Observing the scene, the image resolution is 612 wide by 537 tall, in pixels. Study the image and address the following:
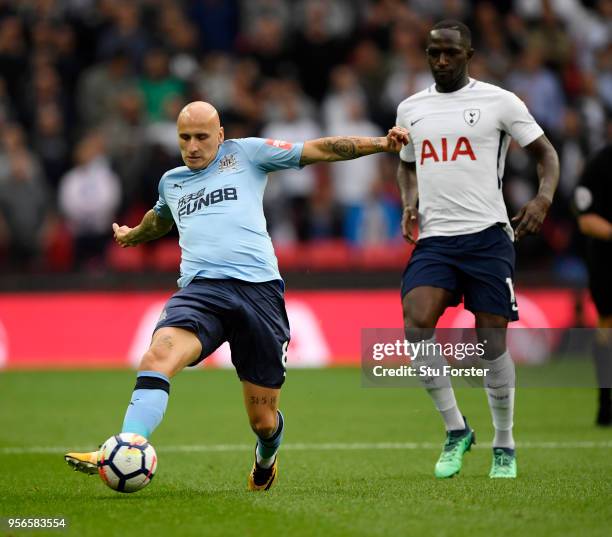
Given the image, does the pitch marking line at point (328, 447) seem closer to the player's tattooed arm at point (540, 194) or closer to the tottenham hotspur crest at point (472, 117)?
the player's tattooed arm at point (540, 194)

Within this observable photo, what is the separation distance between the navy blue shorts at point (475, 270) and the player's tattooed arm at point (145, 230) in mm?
1606

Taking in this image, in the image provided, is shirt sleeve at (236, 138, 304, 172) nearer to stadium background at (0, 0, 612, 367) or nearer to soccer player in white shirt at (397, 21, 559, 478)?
soccer player in white shirt at (397, 21, 559, 478)

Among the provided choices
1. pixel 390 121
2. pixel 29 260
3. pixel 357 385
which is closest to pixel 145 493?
pixel 357 385

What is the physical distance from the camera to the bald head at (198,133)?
23.6 ft

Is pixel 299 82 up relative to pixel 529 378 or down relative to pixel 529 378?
up

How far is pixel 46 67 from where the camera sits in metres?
18.7

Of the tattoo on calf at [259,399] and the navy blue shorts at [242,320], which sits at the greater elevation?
the navy blue shorts at [242,320]

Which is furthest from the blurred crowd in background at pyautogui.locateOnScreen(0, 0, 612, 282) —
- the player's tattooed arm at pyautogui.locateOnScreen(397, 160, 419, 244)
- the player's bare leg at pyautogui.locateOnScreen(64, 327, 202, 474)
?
the player's bare leg at pyautogui.locateOnScreen(64, 327, 202, 474)

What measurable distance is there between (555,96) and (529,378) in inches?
249

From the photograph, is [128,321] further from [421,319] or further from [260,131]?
[421,319]

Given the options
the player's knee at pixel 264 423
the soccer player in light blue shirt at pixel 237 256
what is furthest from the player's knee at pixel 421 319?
the player's knee at pixel 264 423

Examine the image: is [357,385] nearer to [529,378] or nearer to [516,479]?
[529,378]

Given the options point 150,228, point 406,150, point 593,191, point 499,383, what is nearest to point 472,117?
point 406,150

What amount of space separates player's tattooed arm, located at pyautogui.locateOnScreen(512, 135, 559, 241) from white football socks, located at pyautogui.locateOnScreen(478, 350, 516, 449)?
0.86 meters
